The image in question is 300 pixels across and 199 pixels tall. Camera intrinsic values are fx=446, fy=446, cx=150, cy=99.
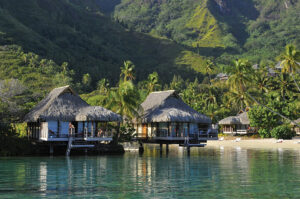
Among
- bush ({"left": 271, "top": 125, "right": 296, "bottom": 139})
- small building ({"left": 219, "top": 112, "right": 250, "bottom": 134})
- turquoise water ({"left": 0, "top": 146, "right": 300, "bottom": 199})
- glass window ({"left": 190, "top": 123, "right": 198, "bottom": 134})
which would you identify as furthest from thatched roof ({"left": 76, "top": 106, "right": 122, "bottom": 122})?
small building ({"left": 219, "top": 112, "right": 250, "bottom": 134})

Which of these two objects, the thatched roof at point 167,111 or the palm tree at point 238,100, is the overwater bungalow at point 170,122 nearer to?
the thatched roof at point 167,111

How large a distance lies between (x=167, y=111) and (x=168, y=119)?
6.00ft

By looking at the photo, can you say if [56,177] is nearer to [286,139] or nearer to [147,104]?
[147,104]

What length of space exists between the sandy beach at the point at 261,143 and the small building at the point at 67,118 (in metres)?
25.9

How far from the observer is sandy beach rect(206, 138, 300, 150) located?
187 ft

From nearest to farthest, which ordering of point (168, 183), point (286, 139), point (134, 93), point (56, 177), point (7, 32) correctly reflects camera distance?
1. point (168, 183)
2. point (56, 177)
3. point (134, 93)
4. point (286, 139)
5. point (7, 32)

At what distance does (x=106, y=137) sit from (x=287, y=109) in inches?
1463

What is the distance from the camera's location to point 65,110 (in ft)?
130

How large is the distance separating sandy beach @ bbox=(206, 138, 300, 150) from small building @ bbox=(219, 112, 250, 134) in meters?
8.54

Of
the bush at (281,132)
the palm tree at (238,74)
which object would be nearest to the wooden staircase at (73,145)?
the bush at (281,132)

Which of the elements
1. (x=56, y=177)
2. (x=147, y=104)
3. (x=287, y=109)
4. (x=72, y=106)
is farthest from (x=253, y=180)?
(x=287, y=109)

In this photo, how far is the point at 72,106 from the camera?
4028 centimetres

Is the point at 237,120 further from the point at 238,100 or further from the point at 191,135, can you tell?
the point at 191,135

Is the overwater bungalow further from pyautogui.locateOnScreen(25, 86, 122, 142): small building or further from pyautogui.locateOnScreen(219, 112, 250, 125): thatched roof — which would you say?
pyautogui.locateOnScreen(219, 112, 250, 125): thatched roof
